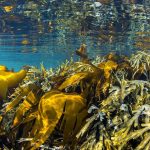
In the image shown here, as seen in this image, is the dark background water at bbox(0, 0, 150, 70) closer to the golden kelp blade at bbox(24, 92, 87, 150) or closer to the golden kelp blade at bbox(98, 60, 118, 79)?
the golden kelp blade at bbox(98, 60, 118, 79)

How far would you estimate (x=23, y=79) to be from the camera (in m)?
5.03

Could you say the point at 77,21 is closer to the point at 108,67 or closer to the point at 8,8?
the point at 8,8

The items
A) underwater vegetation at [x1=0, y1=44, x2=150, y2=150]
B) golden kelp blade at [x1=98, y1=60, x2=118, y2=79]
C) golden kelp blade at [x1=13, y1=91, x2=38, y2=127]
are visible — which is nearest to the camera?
underwater vegetation at [x1=0, y1=44, x2=150, y2=150]

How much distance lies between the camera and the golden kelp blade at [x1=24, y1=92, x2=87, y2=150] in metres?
3.01

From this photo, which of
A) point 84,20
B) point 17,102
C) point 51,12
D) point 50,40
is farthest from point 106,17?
point 17,102

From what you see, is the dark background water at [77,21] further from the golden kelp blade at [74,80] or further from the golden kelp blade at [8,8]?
the golden kelp blade at [74,80]

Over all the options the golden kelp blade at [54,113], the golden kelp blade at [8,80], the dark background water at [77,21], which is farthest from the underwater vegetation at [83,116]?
the dark background water at [77,21]

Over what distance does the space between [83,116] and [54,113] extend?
0.32 m

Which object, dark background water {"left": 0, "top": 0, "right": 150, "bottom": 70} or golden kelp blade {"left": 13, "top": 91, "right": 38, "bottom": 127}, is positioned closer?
golden kelp blade {"left": 13, "top": 91, "right": 38, "bottom": 127}

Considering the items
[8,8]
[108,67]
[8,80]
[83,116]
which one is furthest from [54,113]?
[8,8]

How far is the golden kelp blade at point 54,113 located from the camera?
119 inches

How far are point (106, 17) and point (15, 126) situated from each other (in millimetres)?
11388

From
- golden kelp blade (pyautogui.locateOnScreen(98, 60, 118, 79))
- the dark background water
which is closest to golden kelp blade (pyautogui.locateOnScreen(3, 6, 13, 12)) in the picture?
the dark background water

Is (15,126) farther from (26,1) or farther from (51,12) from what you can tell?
(51,12)
